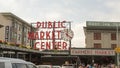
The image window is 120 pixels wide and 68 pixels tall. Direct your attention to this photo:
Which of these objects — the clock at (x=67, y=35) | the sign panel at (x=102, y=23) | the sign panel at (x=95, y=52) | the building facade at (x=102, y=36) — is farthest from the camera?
the sign panel at (x=102, y=23)

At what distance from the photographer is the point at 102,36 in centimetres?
8206

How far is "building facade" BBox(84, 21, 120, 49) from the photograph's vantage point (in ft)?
268

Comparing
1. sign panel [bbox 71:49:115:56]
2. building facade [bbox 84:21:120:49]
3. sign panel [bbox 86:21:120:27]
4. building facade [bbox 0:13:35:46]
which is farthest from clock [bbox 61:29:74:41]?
sign panel [bbox 86:21:120:27]

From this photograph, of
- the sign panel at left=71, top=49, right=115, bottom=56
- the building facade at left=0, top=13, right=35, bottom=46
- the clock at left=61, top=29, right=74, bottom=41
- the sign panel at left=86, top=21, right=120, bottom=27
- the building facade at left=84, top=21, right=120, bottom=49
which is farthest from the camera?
the sign panel at left=86, top=21, right=120, bottom=27

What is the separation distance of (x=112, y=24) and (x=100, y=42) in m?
6.05

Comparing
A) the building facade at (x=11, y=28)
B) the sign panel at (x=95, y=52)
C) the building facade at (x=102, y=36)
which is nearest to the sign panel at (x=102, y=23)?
the building facade at (x=102, y=36)

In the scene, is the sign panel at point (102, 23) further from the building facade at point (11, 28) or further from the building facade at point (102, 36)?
the building facade at point (11, 28)

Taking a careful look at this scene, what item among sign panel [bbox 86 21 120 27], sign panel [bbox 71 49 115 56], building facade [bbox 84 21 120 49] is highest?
sign panel [bbox 86 21 120 27]

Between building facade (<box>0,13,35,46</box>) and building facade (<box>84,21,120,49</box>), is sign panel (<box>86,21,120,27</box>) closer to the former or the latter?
building facade (<box>84,21,120,49</box>)

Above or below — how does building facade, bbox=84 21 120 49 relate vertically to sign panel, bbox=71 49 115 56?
above

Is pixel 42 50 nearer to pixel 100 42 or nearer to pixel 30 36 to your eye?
pixel 30 36

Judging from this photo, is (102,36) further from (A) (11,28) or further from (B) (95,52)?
(A) (11,28)

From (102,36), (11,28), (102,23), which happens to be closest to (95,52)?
(102,36)

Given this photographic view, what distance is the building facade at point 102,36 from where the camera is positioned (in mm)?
81750
